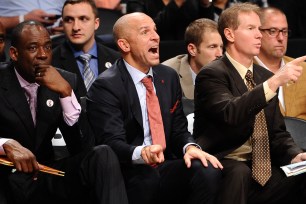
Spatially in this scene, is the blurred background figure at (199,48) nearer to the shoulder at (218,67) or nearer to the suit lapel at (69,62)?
the suit lapel at (69,62)

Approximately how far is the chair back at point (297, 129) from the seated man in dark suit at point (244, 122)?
196mm

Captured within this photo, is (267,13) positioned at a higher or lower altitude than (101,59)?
higher

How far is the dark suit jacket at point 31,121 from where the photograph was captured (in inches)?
155

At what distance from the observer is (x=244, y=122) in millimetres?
4031

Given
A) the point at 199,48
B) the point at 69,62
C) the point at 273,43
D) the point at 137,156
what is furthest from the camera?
the point at 199,48

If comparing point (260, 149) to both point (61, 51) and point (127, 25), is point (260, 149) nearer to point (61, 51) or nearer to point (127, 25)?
point (127, 25)

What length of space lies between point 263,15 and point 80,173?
2.12 meters

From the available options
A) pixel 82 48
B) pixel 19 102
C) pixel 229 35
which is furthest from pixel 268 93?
pixel 82 48

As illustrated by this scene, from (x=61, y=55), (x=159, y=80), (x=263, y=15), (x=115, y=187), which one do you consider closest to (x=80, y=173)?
(x=115, y=187)

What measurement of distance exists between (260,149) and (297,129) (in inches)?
17.7

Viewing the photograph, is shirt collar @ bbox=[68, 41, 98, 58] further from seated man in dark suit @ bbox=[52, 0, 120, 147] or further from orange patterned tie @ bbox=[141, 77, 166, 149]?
orange patterned tie @ bbox=[141, 77, 166, 149]

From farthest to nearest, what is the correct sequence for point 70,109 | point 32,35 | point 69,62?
point 69,62, point 32,35, point 70,109

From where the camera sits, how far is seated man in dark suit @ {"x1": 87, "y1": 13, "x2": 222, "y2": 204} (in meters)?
3.81

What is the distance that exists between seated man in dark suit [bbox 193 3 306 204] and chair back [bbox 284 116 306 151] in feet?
0.64
